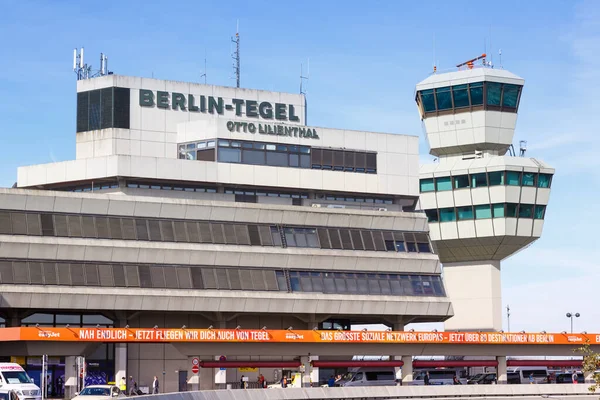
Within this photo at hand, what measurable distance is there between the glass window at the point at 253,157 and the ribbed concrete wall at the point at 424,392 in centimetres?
2086

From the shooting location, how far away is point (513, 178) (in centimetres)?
10244

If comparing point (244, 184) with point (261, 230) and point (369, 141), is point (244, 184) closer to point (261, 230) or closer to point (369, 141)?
point (261, 230)

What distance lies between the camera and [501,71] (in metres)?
105

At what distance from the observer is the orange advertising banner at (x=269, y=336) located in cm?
6788

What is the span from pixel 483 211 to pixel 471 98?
11.6 m

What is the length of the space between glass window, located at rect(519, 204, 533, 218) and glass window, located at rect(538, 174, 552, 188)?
98.5 inches

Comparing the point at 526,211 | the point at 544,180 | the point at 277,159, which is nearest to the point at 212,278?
the point at 277,159

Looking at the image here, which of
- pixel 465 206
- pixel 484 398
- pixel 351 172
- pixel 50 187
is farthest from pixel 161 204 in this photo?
pixel 465 206

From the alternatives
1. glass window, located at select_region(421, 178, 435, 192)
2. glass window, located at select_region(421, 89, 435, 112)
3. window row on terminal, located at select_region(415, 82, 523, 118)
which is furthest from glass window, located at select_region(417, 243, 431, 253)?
glass window, located at select_region(421, 89, 435, 112)

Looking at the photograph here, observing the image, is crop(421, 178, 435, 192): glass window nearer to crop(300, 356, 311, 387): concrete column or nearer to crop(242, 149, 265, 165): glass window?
crop(242, 149, 265, 165): glass window

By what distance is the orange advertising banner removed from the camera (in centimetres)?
6788

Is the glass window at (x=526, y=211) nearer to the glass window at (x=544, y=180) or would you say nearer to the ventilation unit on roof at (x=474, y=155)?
the glass window at (x=544, y=180)

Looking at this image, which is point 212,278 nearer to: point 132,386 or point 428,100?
point 132,386

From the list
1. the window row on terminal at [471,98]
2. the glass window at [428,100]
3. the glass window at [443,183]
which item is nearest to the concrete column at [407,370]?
the glass window at [443,183]
